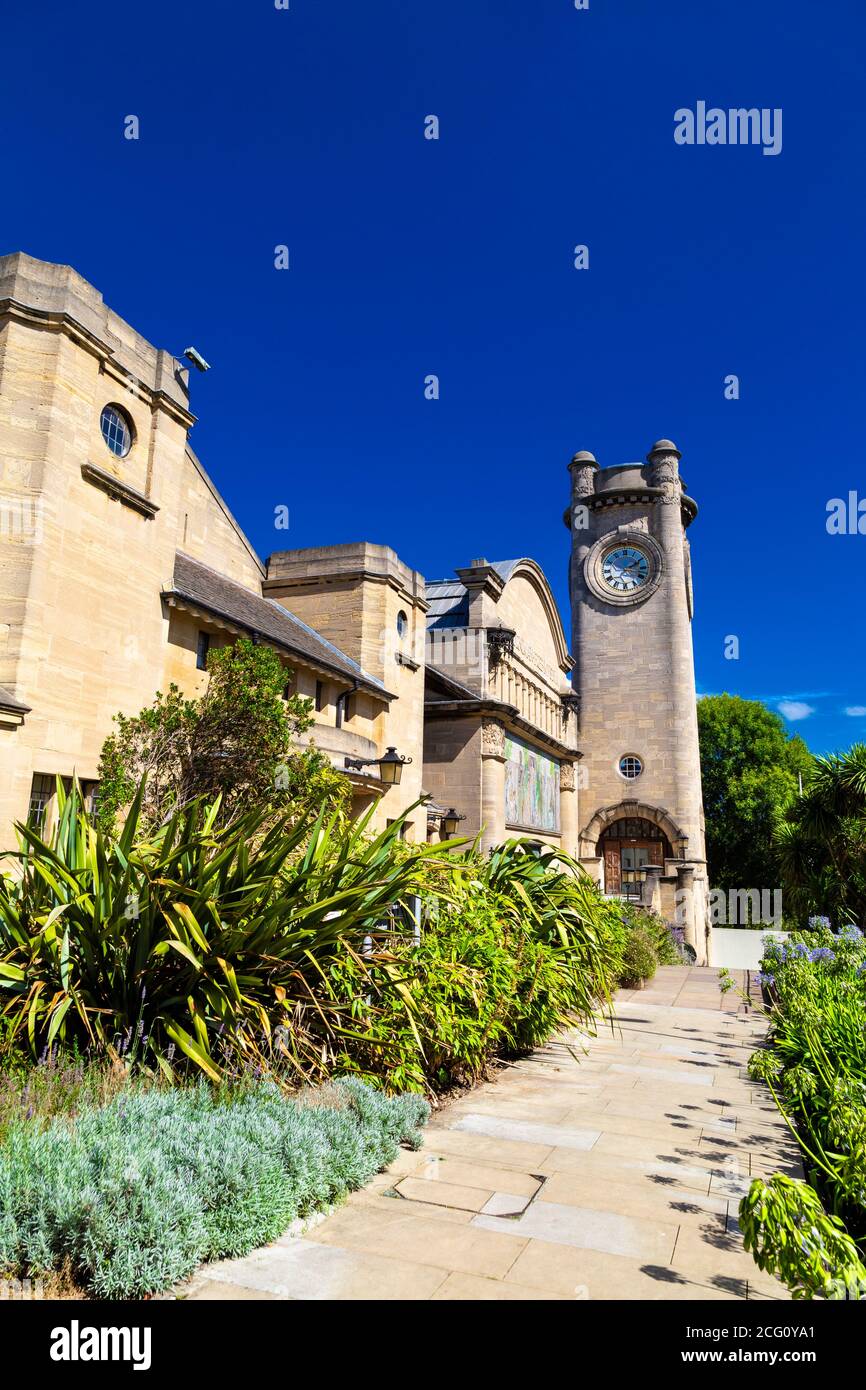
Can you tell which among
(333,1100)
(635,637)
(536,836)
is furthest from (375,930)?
(635,637)

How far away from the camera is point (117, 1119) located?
440 cm

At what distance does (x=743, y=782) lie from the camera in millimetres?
47594

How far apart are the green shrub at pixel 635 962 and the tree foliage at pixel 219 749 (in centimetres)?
645

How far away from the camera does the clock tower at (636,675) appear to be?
39094mm

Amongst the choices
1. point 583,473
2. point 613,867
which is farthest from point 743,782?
point 583,473

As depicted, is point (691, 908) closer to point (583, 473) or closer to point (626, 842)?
point (626, 842)

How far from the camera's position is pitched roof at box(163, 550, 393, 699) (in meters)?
17.0

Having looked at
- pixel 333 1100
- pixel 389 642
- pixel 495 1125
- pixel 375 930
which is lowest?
pixel 495 1125

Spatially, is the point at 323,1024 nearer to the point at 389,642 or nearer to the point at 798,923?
the point at 798,923

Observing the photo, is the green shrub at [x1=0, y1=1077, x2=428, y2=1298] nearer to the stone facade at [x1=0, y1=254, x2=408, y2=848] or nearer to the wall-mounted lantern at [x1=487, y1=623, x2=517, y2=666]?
the stone facade at [x1=0, y1=254, x2=408, y2=848]

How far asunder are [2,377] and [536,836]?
25.5 meters

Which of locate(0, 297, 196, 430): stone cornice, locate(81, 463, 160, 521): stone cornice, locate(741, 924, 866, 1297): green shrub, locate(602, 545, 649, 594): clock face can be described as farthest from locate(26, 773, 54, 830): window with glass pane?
locate(602, 545, 649, 594): clock face

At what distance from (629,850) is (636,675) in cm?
841
